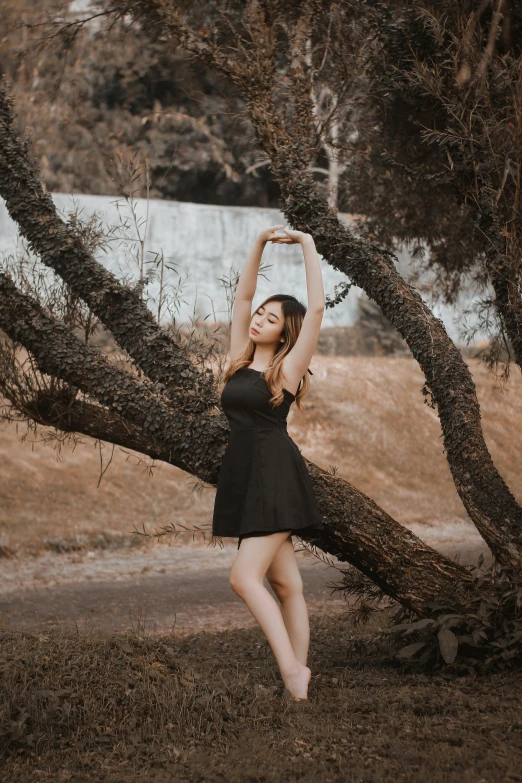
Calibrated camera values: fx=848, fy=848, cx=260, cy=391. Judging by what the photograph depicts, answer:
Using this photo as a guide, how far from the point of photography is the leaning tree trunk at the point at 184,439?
4918mm

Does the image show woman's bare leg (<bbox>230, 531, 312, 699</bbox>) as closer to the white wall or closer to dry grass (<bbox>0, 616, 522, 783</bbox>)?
dry grass (<bbox>0, 616, 522, 783</bbox>)

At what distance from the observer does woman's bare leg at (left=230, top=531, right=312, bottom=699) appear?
3.98 metres

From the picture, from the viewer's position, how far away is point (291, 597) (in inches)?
169

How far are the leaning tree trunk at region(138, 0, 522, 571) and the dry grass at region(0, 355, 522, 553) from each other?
16.2 ft

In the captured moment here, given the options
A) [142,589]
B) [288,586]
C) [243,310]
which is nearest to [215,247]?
[142,589]

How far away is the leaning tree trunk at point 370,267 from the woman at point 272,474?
141 cm

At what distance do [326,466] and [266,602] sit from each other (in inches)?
409

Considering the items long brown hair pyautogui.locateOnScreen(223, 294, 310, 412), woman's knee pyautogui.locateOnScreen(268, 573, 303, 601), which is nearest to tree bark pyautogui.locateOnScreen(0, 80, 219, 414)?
long brown hair pyautogui.locateOnScreen(223, 294, 310, 412)

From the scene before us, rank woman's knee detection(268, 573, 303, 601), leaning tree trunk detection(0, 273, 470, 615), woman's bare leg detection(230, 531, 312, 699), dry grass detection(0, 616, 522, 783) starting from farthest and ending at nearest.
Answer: leaning tree trunk detection(0, 273, 470, 615), woman's knee detection(268, 573, 303, 601), woman's bare leg detection(230, 531, 312, 699), dry grass detection(0, 616, 522, 783)

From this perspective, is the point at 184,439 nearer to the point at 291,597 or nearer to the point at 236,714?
the point at 291,597

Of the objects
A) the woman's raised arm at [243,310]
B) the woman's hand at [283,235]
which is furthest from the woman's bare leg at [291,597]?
the woman's hand at [283,235]

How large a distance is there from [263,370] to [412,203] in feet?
15.9

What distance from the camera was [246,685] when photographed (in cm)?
423

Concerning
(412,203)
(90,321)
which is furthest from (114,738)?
(412,203)
